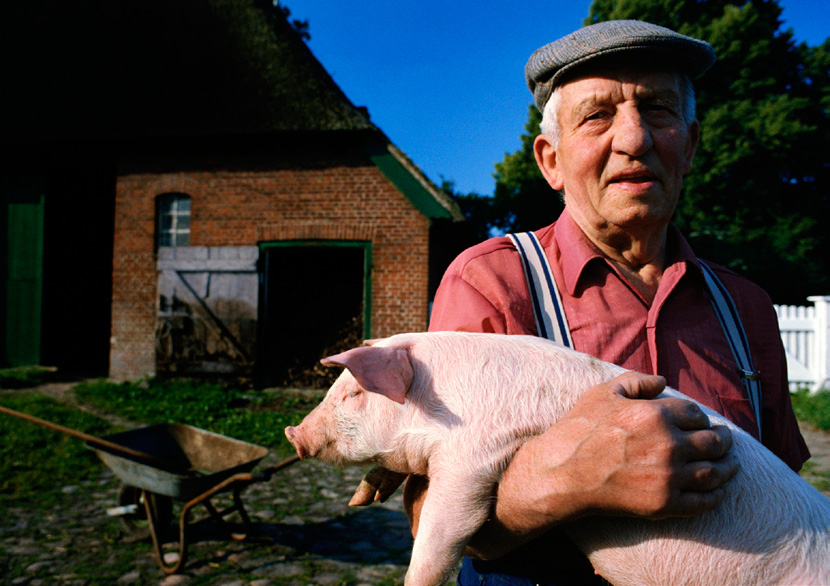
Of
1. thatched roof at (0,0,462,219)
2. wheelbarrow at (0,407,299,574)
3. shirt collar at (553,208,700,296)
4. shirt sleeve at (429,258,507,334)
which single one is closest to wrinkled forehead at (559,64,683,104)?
shirt collar at (553,208,700,296)

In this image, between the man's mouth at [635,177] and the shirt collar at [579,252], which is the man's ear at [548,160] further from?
the man's mouth at [635,177]

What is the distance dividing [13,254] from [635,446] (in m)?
15.6

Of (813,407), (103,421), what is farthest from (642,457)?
(813,407)

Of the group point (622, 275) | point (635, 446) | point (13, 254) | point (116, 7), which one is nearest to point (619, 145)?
point (622, 275)

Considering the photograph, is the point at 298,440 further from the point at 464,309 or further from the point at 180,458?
the point at 180,458

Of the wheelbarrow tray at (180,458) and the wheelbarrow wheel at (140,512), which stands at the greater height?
the wheelbarrow tray at (180,458)

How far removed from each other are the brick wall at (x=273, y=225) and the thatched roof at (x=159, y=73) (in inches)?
40.0

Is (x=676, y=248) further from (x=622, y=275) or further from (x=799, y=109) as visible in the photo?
(x=799, y=109)

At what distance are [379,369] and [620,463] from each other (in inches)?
25.2

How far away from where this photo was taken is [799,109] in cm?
2078

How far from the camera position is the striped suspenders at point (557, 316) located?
1.56 m

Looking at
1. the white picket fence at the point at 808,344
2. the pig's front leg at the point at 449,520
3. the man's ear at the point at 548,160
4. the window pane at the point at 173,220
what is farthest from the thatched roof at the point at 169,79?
the pig's front leg at the point at 449,520

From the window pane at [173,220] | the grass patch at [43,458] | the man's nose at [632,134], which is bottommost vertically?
the grass patch at [43,458]

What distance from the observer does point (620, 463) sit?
114 cm
